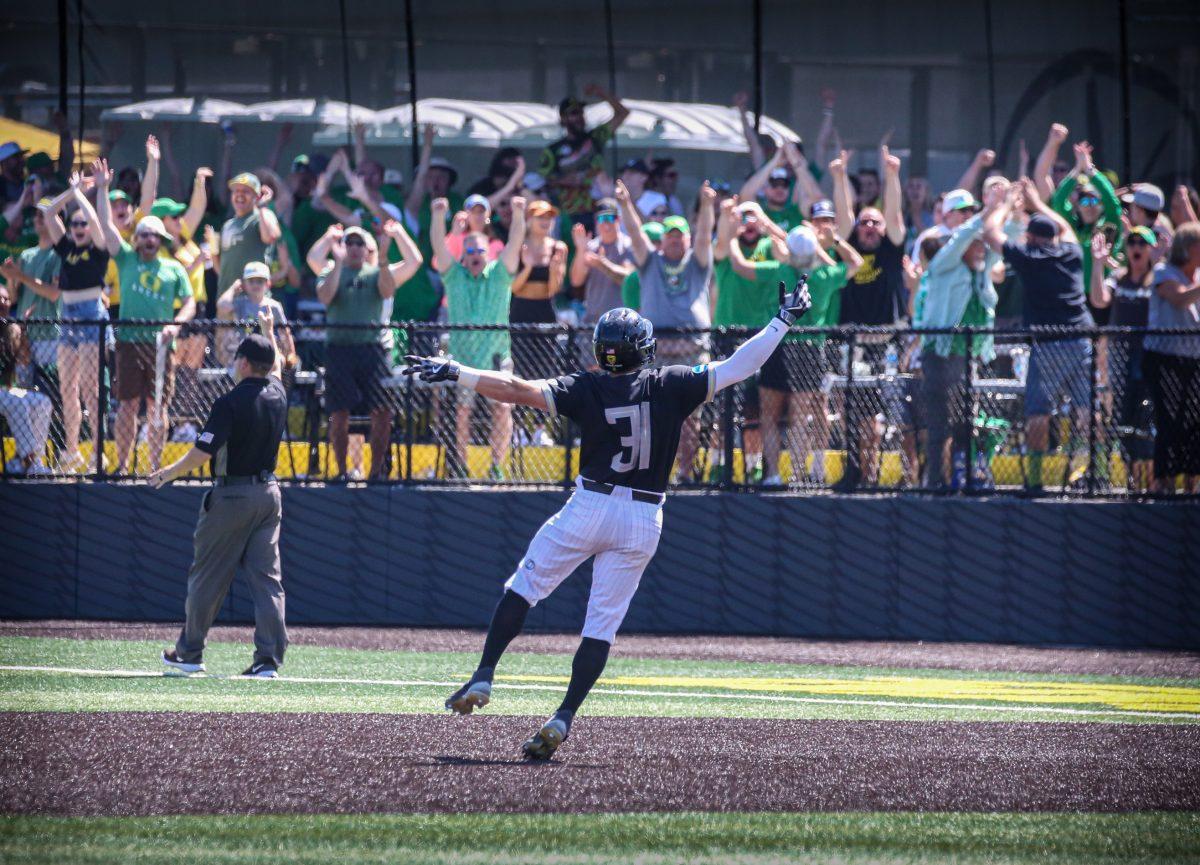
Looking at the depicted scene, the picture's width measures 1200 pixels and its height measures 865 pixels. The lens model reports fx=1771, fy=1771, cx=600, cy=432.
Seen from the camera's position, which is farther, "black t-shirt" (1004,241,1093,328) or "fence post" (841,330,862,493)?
"black t-shirt" (1004,241,1093,328)

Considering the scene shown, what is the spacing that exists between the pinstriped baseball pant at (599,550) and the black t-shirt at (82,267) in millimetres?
8036

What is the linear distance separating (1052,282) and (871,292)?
154 centimetres

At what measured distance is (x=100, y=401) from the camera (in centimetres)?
1383

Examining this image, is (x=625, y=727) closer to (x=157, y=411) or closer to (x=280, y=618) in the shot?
(x=280, y=618)

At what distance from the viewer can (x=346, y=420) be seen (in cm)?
1400

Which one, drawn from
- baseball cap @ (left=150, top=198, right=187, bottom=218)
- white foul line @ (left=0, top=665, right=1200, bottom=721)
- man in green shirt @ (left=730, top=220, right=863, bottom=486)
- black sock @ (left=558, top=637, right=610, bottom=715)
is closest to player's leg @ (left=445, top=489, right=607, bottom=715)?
black sock @ (left=558, top=637, right=610, bottom=715)

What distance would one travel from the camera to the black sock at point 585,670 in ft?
26.0

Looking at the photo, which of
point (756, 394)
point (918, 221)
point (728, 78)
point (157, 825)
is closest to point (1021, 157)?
point (918, 221)

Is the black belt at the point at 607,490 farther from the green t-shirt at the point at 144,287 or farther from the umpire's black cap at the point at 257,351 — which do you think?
the green t-shirt at the point at 144,287

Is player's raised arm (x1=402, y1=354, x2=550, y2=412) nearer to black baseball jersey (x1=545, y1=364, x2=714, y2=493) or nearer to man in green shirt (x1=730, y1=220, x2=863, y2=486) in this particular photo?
black baseball jersey (x1=545, y1=364, x2=714, y2=493)

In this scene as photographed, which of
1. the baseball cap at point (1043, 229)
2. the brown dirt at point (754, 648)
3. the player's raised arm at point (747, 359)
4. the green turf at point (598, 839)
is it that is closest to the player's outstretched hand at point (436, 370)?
the player's raised arm at point (747, 359)

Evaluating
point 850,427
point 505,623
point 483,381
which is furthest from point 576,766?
point 850,427

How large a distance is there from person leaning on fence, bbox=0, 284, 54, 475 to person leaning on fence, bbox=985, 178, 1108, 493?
296 inches

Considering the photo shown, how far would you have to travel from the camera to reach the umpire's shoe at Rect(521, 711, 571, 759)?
7680 millimetres
